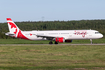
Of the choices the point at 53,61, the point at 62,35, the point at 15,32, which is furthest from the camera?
the point at 15,32

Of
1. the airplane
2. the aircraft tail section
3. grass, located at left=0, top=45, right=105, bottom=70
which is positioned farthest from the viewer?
the aircraft tail section

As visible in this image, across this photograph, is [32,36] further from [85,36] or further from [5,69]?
[5,69]

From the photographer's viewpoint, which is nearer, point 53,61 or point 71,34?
point 53,61

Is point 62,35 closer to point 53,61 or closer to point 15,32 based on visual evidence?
point 15,32

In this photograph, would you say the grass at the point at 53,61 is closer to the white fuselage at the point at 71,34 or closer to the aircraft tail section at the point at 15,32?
the white fuselage at the point at 71,34

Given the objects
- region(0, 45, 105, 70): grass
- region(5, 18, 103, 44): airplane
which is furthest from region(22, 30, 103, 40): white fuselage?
region(0, 45, 105, 70): grass

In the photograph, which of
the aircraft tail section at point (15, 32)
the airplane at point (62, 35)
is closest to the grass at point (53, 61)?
the airplane at point (62, 35)

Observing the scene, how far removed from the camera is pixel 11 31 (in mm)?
53250

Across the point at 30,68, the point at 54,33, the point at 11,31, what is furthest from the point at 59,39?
the point at 30,68

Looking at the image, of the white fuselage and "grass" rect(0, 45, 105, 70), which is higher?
the white fuselage

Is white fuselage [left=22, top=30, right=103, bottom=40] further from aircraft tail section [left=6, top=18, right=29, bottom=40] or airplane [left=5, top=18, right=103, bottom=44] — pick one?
aircraft tail section [left=6, top=18, right=29, bottom=40]

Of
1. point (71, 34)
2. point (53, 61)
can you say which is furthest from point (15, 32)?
point (53, 61)

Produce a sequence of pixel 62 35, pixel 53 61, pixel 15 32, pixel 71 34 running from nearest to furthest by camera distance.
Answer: pixel 53 61 < pixel 71 34 < pixel 62 35 < pixel 15 32

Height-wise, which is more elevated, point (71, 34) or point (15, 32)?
point (15, 32)
